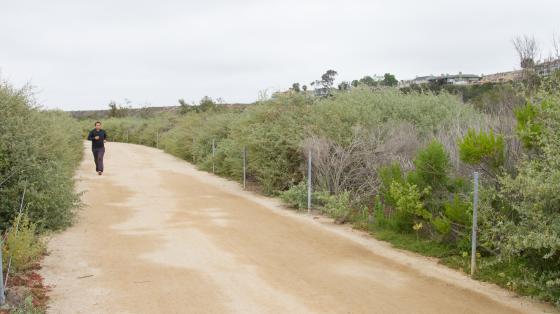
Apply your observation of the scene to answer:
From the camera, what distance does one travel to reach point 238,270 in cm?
755

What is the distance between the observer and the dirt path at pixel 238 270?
6.23m

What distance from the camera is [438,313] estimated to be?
6.02 m

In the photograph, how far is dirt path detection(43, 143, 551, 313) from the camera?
6234mm

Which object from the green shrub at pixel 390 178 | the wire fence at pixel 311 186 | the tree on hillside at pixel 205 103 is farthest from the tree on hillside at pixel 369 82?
the tree on hillside at pixel 205 103

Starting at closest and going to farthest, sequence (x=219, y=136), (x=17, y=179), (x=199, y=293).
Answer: (x=199, y=293)
(x=17, y=179)
(x=219, y=136)

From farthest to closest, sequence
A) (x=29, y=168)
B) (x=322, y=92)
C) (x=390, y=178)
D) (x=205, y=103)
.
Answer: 1. (x=205, y=103)
2. (x=322, y=92)
3. (x=390, y=178)
4. (x=29, y=168)

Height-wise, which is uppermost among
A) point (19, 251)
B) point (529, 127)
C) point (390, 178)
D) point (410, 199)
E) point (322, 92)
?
point (322, 92)

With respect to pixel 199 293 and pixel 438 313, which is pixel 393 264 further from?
pixel 199 293

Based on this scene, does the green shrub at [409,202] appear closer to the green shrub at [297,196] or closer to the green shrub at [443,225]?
the green shrub at [443,225]

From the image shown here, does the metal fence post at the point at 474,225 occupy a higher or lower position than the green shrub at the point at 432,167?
lower

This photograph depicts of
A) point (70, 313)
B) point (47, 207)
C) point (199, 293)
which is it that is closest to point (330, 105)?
point (47, 207)

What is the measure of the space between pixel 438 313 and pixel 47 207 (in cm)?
709

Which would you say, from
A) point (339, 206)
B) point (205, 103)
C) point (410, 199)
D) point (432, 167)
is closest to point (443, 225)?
point (410, 199)

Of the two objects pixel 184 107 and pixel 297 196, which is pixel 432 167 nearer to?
pixel 297 196
